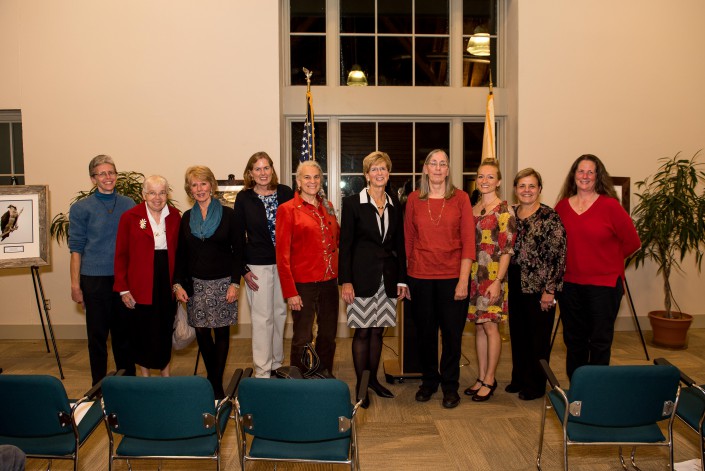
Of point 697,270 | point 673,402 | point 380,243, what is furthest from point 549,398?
point 697,270

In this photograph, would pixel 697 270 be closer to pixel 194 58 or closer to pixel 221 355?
pixel 221 355

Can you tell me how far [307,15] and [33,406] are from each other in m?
4.96

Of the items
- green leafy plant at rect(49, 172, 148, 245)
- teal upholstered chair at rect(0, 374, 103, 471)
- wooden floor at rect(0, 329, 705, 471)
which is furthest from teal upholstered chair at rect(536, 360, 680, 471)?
green leafy plant at rect(49, 172, 148, 245)

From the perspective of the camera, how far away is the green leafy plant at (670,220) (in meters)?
5.22

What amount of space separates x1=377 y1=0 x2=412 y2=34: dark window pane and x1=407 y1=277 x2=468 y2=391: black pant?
11.3ft

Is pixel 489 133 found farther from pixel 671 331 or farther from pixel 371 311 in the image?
pixel 371 311

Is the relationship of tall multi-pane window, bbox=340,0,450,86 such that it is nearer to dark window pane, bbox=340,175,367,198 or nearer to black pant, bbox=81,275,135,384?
dark window pane, bbox=340,175,367,198

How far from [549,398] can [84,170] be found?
4.95m

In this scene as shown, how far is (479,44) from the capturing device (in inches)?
243

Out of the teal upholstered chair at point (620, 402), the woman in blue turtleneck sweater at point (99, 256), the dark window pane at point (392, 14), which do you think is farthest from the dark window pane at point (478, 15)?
the teal upholstered chair at point (620, 402)

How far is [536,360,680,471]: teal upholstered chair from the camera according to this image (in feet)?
7.47

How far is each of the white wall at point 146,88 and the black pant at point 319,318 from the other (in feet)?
7.62

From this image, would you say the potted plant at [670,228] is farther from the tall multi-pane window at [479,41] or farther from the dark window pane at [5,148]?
the dark window pane at [5,148]

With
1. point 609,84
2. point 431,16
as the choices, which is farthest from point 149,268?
point 609,84
